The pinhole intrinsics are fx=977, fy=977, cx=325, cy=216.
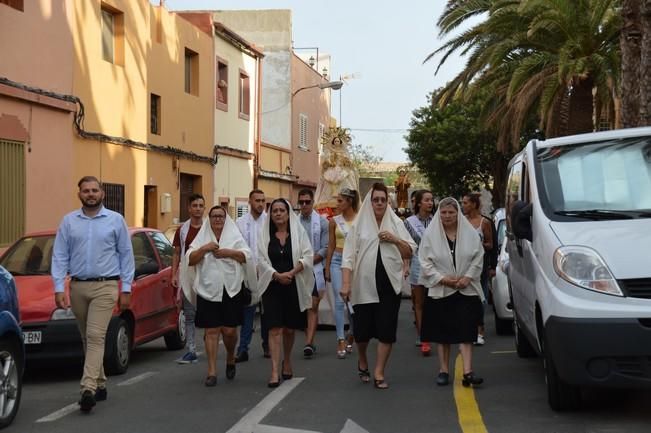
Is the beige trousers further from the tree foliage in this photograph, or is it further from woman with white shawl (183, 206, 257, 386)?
the tree foliage

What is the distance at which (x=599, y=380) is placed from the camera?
630cm

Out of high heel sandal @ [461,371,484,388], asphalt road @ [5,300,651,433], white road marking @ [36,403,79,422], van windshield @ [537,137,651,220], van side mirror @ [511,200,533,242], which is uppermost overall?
van windshield @ [537,137,651,220]

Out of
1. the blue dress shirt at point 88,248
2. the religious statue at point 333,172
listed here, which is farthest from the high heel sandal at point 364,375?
the religious statue at point 333,172

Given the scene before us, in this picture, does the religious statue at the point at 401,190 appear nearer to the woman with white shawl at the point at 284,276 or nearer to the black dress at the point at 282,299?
the woman with white shawl at the point at 284,276

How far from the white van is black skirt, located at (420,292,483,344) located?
460 millimetres

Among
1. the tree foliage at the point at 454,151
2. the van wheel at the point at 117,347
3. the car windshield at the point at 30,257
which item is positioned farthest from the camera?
the tree foliage at the point at 454,151

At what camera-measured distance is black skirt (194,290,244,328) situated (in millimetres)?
9086

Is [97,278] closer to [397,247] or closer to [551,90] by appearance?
[397,247]

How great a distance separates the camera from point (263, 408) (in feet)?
25.4

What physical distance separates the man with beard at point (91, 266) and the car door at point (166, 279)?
3308 millimetres

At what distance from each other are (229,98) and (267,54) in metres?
10.6

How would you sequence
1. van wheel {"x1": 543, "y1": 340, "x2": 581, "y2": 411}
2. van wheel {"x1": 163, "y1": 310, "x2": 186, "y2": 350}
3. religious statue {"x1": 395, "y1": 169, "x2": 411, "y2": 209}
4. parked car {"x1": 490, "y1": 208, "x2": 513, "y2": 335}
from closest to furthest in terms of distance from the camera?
van wheel {"x1": 543, "y1": 340, "x2": 581, "y2": 411} < van wheel {"x1": 163, "y1": 310, "x2": 186, "y2": 350} < parked car {"x1": 490, "y1": 208, "x2": 513, "y2": 335} < religious statue {"x1": 395, "y1": 169, "x2": 411, "y2": 209}

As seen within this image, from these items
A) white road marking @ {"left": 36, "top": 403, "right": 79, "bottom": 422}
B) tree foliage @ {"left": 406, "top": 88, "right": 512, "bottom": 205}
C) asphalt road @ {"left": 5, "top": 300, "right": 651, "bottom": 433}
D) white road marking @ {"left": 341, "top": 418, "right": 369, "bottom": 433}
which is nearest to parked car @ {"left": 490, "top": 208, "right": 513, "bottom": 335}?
asphalt road @ {"left": 5, "top": 300, "right": 651, "bottom": 433}

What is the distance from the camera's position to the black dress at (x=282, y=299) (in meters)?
9.18
